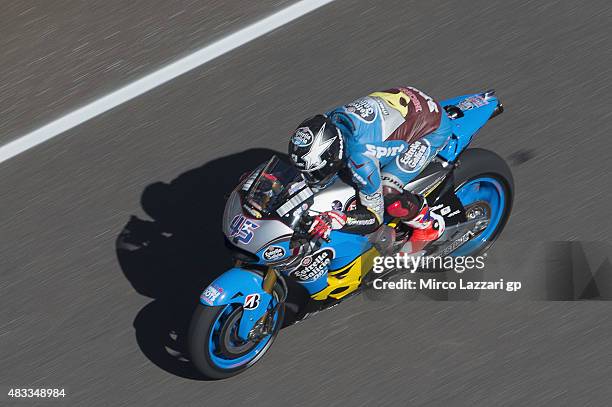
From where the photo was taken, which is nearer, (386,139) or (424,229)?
(386,139)

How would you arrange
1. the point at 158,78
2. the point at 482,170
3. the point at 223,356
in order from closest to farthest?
the point at 223,356, the point at 482,170, the point at 158,78

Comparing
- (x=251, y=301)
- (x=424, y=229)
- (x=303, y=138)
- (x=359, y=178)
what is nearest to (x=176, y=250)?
(x=251, y=301)

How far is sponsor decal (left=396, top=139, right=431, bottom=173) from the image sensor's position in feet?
29.6

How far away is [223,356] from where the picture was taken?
9.18m

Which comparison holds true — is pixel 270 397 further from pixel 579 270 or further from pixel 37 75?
pixel 37 75

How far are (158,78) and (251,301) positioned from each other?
3.85 metres

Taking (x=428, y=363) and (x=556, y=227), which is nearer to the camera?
(x=428, y=363)

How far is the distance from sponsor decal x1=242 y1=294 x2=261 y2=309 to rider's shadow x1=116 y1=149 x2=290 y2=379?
3.33ft

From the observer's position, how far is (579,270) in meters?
10.0

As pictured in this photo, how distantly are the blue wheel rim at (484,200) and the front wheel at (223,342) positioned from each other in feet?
6.42

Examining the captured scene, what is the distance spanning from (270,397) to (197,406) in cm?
62

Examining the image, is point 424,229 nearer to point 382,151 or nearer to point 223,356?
point 382,151

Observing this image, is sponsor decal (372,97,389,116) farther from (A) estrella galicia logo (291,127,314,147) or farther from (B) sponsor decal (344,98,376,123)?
(A) estrella galicia logo (291,127,314,147)

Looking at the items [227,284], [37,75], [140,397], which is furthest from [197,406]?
[37,75]
